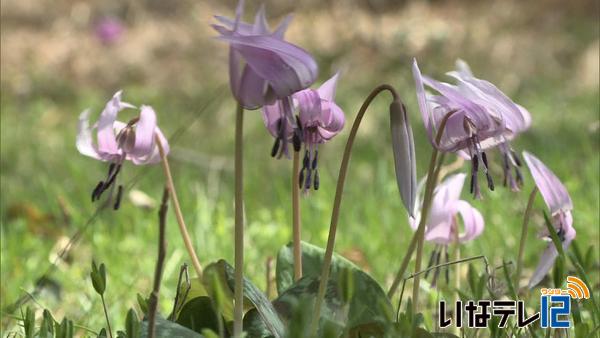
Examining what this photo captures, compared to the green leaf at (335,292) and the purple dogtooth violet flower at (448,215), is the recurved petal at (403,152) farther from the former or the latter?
the purple dogtooth violet flower at (448,215)

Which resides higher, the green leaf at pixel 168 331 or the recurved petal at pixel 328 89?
the recurved petal at pixel 328 89

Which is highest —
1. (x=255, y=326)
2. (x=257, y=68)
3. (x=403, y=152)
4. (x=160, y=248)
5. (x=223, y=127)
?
(x=223, y=127)

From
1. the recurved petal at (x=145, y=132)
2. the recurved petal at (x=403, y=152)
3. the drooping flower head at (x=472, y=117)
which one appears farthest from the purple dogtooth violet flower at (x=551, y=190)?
the recurved petal at (x=145, y=132)

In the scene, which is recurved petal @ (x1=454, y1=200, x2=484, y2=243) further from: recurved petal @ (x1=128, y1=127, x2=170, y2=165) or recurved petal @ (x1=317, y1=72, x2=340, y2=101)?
recurved petal @ (x1=128, y1=127, x2=170, y2=165)

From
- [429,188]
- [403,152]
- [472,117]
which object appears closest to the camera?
[403,152]

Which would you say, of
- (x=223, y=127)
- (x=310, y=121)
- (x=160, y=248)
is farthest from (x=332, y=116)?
(x=223, y=127)

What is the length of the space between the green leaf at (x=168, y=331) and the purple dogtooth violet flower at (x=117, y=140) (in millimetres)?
254

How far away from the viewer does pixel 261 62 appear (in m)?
1.44

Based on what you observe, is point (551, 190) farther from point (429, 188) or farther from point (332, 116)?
point (332, 116)

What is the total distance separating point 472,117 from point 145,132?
58 centimetres

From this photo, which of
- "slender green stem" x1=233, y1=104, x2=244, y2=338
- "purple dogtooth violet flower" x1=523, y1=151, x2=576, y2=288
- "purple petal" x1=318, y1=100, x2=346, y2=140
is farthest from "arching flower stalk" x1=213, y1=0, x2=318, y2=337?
"purple dogtooth violet flower" x1=523, y1=151, x2=576, y2=288

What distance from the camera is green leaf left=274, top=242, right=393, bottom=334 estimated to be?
1682 mm

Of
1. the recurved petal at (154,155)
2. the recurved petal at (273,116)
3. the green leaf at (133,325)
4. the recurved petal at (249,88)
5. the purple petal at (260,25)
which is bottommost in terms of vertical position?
the green leaf at (133,325)

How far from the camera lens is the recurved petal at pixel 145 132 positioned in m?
1.79
